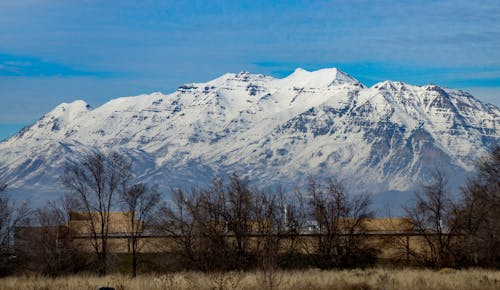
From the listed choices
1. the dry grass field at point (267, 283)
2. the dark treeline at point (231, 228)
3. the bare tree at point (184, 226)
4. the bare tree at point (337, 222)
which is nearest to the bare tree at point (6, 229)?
the dark treeline at point (231, 228)

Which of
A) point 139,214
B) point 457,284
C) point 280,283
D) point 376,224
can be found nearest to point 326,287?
point 280,283

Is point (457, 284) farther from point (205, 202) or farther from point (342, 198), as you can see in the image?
point (342, 198)

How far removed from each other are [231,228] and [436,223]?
17.0 meters

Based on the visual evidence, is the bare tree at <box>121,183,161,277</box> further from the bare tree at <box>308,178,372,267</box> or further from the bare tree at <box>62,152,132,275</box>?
the bare tree at <box>308,178,372,267</box>

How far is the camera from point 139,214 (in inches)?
2940

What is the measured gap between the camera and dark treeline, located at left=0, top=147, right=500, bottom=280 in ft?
205

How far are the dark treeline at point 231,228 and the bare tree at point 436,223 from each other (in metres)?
0.08

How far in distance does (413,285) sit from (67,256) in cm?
3529

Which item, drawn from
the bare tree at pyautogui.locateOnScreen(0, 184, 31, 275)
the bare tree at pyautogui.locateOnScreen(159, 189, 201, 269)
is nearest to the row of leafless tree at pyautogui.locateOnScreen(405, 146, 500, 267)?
the bare tree at pyautogui.locateOnScreen(159, 189, 201, 269)

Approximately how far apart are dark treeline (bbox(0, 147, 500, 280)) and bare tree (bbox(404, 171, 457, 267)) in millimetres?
84

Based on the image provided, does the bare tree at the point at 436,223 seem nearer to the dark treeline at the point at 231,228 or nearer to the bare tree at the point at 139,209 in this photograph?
the dark treeline at the point at 231,228

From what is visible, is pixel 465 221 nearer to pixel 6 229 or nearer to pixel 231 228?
pixel 231 228

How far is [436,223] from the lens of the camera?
70750 mm

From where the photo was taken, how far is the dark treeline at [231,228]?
205 feet
